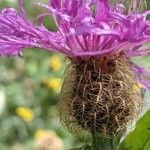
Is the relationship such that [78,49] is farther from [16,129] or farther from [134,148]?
[16,129]

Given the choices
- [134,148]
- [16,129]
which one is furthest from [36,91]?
[134,148]

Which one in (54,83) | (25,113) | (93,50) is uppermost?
(93,50)

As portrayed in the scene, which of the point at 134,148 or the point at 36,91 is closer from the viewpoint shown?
the point at 134,148

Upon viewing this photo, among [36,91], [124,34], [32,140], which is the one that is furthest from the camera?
[36,91]

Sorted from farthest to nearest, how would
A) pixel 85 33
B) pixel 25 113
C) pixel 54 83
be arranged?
pixel 54 83 < pixel 25 113 < pixel 85 33

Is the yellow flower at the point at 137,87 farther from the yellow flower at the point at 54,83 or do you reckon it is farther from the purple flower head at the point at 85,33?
the yellow flower at the point at 54,83

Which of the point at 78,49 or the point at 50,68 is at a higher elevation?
the point at 78,49

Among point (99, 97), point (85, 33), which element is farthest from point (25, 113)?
point (85, 33)

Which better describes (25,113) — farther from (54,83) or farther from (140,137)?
(140,137)

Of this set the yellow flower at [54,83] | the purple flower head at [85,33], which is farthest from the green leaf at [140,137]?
the yellow flower at [54,83]
